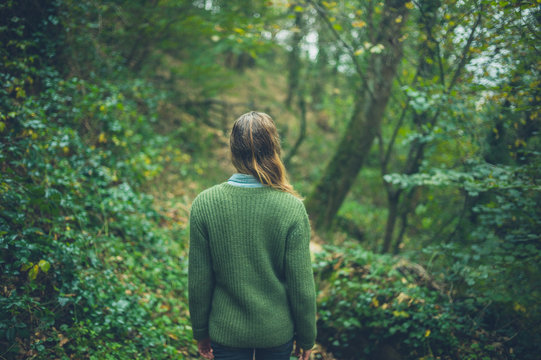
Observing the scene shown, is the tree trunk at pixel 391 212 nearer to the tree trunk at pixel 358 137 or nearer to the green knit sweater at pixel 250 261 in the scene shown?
the tree trunk at pixel 358 137

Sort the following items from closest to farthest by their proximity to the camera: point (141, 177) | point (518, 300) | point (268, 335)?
point (268, 335)
point (518, 300)
point (141, 177)

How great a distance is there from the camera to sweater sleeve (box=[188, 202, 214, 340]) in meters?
1.80

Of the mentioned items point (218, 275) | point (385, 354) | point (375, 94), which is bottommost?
point (385, 354)

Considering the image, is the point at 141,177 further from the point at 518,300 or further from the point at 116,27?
the point at 518,300

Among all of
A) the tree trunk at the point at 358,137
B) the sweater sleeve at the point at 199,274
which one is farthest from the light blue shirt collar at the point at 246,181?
the tree trunk at the point at 358,137

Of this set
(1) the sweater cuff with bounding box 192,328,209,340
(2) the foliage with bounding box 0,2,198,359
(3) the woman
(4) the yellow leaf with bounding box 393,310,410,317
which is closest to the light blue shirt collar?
(3) the woman

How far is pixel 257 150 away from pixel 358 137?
14.4ft

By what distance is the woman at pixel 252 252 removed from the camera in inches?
68.5

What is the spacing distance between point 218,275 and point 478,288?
2537 millimetres

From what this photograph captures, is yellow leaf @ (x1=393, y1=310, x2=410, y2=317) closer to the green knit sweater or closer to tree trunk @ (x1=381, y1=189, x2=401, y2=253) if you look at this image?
the green knit sweater

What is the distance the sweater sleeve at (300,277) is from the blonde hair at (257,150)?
25 centimetres

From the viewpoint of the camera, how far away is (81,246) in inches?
114

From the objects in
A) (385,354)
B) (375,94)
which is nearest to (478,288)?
(385,354)

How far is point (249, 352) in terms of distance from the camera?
1842 millimetres
